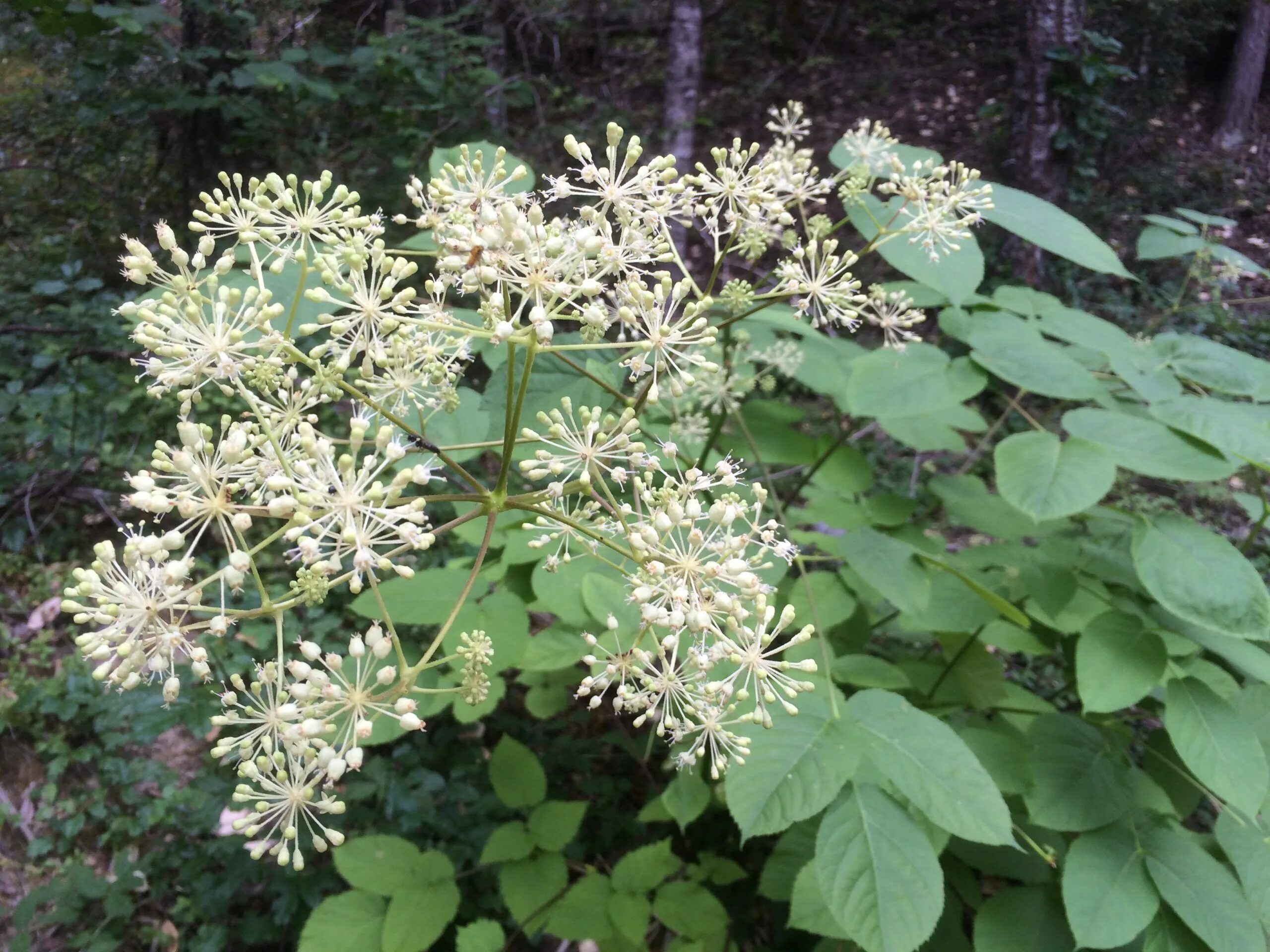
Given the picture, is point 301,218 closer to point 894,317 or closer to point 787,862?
point 894,317

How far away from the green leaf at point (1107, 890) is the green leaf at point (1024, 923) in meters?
0.20

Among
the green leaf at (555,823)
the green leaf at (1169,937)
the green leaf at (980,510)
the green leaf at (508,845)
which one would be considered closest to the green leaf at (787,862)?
the green leaf at (555,823)

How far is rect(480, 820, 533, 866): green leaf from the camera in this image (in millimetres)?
2439

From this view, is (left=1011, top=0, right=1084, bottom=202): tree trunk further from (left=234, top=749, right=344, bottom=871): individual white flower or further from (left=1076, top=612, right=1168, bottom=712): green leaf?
(left=234, top=749, right=344, bottom=871): individual white flower

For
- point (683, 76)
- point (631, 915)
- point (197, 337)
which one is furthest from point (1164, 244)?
point (683, 76)

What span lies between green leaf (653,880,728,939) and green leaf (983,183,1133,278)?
2234mm

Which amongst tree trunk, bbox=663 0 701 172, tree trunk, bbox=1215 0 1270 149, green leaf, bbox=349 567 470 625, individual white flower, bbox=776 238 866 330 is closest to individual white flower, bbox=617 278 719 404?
individual white flower, bbox=776 238 866 330

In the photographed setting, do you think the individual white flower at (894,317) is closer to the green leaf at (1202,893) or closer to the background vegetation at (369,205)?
the background vegetation at (369,205)

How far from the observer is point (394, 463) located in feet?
4.49

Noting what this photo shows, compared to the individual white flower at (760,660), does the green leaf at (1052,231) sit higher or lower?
higher

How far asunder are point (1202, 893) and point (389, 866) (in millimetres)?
2202

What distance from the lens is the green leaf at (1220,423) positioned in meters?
2.00

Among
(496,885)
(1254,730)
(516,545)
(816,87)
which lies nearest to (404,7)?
(816,87)

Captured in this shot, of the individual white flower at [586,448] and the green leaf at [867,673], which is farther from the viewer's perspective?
the green leaf at [867,673]
